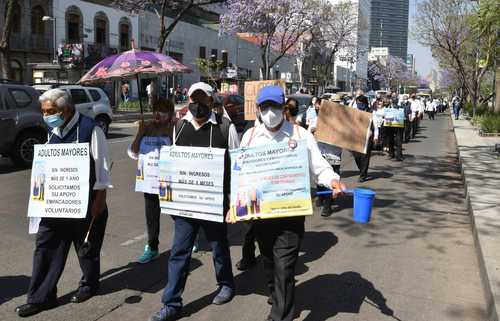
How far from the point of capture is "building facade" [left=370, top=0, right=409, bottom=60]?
563 feet

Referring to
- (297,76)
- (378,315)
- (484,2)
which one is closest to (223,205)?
(378,315)

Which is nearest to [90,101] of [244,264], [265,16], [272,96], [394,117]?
[394,117]

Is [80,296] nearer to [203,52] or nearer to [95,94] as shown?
[95,94]

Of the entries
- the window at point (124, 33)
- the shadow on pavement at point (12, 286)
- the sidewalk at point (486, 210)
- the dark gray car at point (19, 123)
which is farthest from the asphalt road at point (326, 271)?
the window at point (124, 33)

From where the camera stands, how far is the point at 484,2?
8.00 metres

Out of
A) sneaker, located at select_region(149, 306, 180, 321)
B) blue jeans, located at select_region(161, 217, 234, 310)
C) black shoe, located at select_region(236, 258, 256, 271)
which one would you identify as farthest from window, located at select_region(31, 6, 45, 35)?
sneaker, located at select_region(149, 306, 180, 321)

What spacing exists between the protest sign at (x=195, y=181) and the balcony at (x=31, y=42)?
109 ft

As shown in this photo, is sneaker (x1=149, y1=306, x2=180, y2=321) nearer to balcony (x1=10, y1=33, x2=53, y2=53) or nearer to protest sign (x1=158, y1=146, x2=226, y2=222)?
protest sign (x1=158, y1=146, x2=226, y2=222)

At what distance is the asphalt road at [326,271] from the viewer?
4137 mm

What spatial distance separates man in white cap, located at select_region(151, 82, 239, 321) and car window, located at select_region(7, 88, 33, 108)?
8437 mm

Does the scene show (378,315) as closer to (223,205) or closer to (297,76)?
(223,205)

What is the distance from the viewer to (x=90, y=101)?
16219 millimetres

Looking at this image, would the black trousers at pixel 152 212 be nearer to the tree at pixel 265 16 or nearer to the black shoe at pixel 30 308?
the black shoe at pixel 30 308

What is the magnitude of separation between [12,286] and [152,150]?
176 cm
